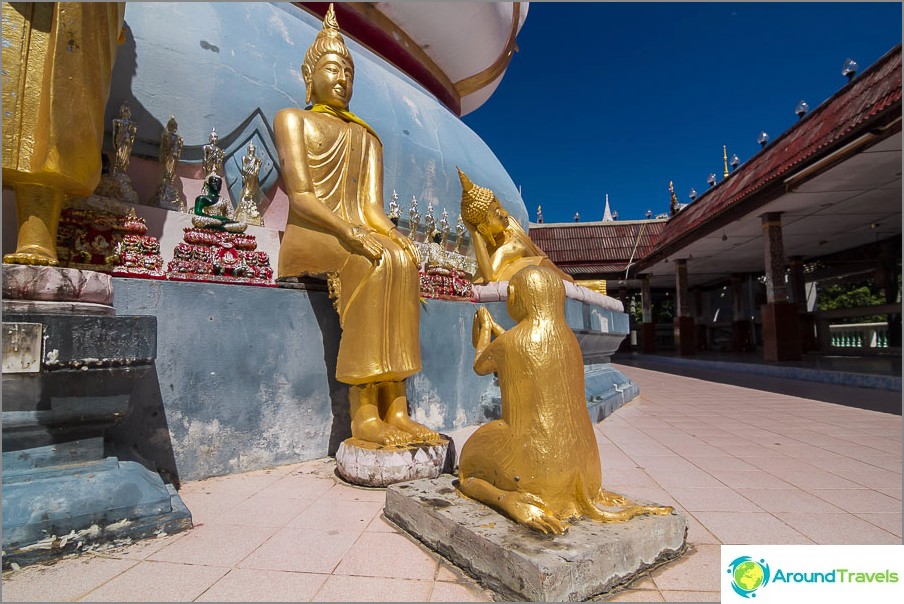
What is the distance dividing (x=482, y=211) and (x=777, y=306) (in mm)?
7614

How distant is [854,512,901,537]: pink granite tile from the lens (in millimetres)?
1818

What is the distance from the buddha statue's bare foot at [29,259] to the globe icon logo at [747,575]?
2.48m

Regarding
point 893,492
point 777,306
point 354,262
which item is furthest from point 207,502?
point 777,306

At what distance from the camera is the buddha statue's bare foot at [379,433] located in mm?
2332

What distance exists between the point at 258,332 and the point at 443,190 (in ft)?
8.30

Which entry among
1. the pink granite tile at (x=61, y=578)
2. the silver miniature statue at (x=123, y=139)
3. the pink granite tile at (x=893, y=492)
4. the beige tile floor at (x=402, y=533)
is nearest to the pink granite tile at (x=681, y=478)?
the beige tile floor at (x=402, y=533)

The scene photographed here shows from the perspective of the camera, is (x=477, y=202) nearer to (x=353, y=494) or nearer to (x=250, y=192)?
(x=250, y=192)

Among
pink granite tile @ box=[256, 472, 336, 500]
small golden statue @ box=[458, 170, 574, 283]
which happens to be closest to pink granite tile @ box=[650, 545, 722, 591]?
pink granite tile @ box=[256, 472, 336, 500]

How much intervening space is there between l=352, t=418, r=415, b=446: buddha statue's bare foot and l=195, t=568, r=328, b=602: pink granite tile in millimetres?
893

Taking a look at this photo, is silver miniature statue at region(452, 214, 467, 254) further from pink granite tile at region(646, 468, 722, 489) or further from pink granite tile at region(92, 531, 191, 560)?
pink granite tile at region(92, 531, 191, 560)

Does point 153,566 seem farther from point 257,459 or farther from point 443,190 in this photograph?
point 443,190

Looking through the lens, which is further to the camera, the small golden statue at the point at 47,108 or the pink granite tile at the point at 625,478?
the pink granite tile at the point at 625,478

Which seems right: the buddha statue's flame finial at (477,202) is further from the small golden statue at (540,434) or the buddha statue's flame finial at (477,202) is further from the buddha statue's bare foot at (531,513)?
the buddha statue's bare foot at (531,513)

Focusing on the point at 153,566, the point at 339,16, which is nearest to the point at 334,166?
the point at 153,566
